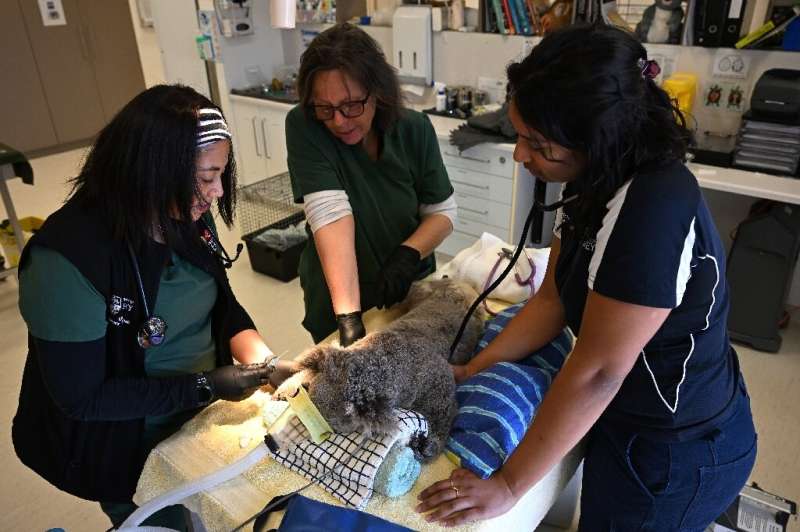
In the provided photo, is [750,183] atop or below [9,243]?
atop

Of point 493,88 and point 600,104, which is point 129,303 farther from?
point 493,88

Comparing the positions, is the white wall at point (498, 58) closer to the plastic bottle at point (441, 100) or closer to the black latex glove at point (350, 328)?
the plastic bottle at point (441, 100)

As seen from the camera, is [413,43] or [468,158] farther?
[413,43]

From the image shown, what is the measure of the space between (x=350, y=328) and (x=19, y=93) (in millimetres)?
5158

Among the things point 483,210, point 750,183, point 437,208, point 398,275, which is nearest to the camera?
point 398,275

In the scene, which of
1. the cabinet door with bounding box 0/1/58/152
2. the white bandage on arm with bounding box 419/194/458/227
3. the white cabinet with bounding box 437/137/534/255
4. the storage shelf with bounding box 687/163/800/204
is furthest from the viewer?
the cabinet door with bounding box 0/1/58/152

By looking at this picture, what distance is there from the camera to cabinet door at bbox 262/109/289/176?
4.07m

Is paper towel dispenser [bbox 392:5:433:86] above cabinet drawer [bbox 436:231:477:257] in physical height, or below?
above

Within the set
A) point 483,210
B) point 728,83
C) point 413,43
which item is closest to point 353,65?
point 483,210

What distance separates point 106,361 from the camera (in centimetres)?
110

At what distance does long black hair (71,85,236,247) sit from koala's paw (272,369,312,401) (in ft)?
1.23

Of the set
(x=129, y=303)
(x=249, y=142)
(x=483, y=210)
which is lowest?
(x=483, y=210)

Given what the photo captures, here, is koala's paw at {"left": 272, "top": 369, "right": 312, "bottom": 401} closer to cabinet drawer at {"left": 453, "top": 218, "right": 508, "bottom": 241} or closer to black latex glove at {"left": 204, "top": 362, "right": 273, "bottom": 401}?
black latex glove at {"left": 204, "top": 362, "right": 273, "bottom": 401}

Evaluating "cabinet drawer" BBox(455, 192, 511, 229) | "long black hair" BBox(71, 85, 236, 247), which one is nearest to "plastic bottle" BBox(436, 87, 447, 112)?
"cabinet drawer" BBox(455, 192, 511, 229)
